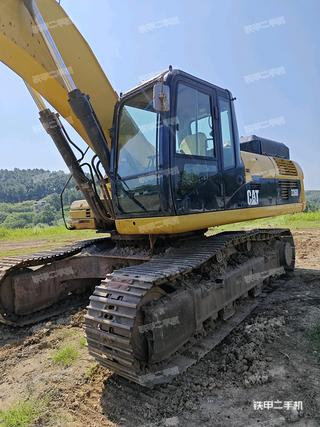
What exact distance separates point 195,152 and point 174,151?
0.40 meters

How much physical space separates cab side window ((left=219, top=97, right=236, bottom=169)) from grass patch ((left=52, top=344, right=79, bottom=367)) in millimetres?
2810

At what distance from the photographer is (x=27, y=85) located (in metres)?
4.72

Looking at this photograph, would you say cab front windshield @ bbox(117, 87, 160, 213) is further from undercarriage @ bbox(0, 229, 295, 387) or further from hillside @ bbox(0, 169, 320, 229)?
hillside @ bbox(0, 169, 320, 229)

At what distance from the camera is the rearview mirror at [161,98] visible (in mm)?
3617

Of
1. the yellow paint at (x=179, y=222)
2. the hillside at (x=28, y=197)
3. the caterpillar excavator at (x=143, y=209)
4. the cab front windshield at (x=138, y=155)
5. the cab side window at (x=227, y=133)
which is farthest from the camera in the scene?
the hillside at (x=28, y=197)

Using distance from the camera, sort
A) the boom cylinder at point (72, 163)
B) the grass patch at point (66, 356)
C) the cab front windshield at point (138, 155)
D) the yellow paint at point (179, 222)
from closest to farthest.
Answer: the grass patch at point (66, 356), the yellow paint at point (179, 222), the cab front windshield at point (138, 155), the boom cylinder at point (72, 163)

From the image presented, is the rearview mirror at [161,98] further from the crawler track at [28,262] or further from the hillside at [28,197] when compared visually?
the hillside at [28,197]

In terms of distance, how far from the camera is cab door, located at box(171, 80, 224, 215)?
154 inches

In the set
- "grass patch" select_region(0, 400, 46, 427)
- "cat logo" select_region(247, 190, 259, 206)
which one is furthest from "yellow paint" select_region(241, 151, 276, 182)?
"grass patch" select_region(0, 400, 46, 427)

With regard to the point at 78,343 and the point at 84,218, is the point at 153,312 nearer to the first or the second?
the point at 78,343

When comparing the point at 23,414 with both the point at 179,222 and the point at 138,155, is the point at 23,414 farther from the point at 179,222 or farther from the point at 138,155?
the point at 138,155

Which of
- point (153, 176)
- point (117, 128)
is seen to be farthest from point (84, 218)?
point (153, 176)

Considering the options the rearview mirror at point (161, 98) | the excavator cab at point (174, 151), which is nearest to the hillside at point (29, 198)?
the excavator cab at point (174, 151)

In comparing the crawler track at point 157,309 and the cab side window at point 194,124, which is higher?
the cab side window at point 194,124
